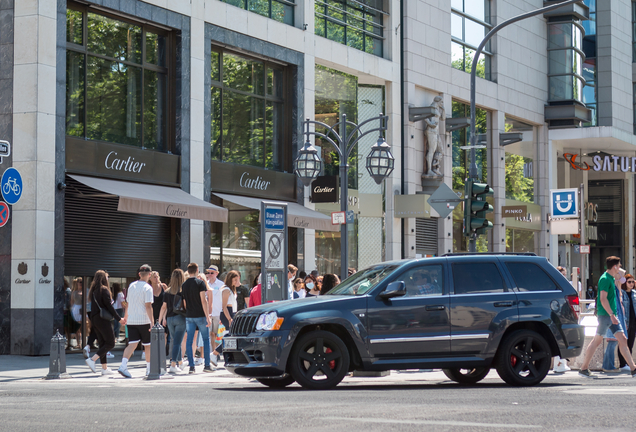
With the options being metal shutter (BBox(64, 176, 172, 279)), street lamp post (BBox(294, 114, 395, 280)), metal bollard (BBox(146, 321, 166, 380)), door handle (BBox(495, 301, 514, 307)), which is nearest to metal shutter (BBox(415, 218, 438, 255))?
street lamp post (BBox(294, 114, 395, 280))

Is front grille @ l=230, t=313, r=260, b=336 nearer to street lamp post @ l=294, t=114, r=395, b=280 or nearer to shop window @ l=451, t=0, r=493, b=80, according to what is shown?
street lamp post @ l=294, t=114, r=395, b=280

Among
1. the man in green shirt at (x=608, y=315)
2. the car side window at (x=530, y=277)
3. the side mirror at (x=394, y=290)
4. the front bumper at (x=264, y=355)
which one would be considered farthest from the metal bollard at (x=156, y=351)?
the man in green shirt at (x=608, y=315)

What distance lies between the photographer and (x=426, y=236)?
34.4m

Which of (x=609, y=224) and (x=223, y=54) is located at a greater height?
(x=223, y=54)

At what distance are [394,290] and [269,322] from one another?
5.28 ft

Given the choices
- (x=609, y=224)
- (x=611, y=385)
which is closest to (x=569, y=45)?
(x=609, y=224)

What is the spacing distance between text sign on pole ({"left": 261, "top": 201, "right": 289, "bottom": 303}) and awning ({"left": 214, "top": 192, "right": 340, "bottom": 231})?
8099 millimetres

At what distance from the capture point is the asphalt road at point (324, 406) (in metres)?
8.18

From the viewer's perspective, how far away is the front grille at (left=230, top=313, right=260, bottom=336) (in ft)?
40.9

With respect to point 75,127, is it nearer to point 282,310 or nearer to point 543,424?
point 282,310

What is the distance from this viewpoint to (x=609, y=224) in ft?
178

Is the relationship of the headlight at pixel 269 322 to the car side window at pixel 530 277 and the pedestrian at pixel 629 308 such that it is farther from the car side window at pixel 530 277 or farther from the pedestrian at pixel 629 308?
the pedestrian at pixel 629 308

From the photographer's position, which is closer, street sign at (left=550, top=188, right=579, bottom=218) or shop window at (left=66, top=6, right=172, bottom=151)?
shop window at (left=66, top=6, right=172, bottom=151)

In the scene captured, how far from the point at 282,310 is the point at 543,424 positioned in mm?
4737
